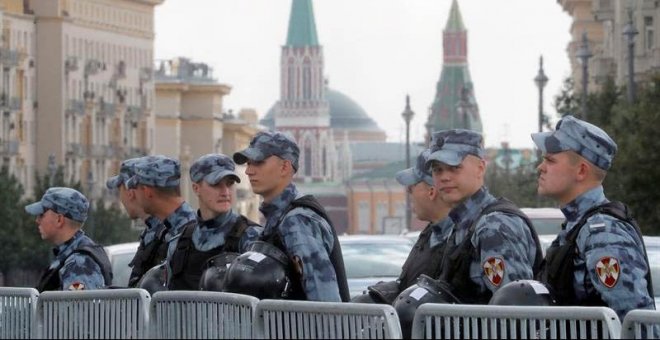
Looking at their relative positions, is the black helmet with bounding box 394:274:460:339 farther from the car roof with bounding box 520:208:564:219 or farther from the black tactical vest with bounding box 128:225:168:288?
the car roof with bounding box 520:208:564:219

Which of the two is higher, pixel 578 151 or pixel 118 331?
pixel 578 151

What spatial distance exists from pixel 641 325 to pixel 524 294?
4.81ft

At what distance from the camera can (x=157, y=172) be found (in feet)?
52.6

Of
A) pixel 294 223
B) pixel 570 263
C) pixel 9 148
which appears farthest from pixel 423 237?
pixel 9 148

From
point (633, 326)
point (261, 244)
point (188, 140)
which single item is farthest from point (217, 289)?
point (188, 140)

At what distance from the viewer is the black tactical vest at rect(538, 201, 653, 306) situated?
466 inches

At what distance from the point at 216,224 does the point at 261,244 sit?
1695 millimetres

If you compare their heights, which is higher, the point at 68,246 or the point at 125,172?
the point at 125,172

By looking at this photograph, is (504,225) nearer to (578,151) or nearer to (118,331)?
(578,151)

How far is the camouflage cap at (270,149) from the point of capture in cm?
1346

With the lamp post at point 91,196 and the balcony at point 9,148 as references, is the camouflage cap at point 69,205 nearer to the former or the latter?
the lamp post at point 91,196

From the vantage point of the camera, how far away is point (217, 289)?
13.8m

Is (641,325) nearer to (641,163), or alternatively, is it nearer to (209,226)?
(209,226)

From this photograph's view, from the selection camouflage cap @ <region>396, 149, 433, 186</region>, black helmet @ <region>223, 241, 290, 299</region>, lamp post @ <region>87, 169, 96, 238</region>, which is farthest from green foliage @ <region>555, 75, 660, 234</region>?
lamp post @ <region>87, 169, 96, 238</region>
